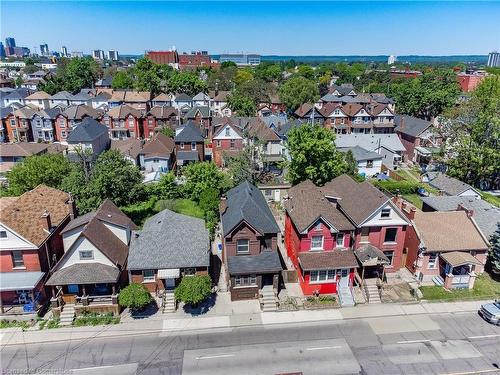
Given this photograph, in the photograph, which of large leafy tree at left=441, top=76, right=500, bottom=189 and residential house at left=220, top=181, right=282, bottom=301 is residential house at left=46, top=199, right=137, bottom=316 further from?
large leafy tree at left=441, top=76, right=500, bottom=189

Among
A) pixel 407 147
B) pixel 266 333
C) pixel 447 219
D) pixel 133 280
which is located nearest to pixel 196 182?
pixel 133 280

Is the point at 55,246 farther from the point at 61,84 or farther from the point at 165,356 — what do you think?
the point at 61,84

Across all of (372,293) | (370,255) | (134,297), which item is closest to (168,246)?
(134,297)

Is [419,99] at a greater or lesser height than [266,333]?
greater

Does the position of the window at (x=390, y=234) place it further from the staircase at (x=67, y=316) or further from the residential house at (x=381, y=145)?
the residential house at (x=381, y=145)

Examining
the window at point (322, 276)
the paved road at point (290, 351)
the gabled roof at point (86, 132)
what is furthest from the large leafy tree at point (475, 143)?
the gabled roof at point (86, 132)

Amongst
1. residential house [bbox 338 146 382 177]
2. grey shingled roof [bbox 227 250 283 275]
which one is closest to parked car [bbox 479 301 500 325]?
grey shingled roof [bbox 227 250 283 275]

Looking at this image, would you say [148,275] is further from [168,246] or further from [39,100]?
[39,100]
